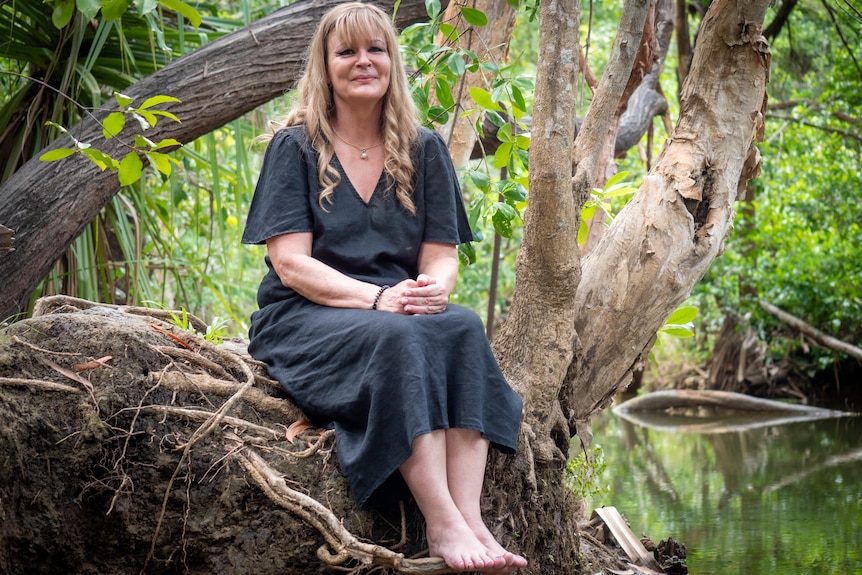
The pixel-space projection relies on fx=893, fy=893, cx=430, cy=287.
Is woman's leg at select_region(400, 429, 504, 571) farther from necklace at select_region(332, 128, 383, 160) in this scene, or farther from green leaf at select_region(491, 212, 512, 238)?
green leaf at select_region(491, 212, 512, 238)

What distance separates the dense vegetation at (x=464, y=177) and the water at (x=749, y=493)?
4.44 feet

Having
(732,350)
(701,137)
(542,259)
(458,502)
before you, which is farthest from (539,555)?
(732,350)

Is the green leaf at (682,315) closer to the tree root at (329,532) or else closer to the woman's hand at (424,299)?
the woman's hand at (424,299)

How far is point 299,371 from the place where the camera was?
92.1 inches

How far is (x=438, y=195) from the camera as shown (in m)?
2.55

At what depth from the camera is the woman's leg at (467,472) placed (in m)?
2.12

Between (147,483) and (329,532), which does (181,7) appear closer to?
(147,483)

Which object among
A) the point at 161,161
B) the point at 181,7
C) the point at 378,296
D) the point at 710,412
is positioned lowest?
the point at 710,412

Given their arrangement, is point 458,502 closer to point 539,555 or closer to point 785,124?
point 539,555

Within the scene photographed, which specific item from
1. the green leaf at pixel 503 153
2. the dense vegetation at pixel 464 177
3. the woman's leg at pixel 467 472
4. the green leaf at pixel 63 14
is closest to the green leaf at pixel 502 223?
the dense vegetation at pixel 464 177

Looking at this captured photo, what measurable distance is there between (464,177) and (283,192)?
3.64 ft

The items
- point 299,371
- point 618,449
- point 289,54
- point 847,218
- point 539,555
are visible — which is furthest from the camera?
point 847,218

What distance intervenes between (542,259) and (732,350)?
6.81 metres

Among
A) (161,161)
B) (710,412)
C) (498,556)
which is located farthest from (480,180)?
(710,412)
